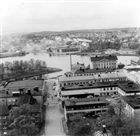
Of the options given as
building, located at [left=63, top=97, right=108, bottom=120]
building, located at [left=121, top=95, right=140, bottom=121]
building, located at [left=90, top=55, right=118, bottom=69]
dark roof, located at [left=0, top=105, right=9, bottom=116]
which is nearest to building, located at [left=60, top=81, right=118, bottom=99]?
building, located at [left=63, top=97, right=108, bottom=120]

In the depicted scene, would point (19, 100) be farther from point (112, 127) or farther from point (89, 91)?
point (112, 127)

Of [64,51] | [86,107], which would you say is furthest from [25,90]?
[64,51]

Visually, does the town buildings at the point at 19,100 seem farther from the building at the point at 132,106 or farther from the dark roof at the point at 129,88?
the dark roof at the point at 129,88

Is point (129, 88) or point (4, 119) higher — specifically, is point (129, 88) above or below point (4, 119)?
above

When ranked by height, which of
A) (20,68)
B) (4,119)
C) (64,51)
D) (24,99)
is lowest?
(64,51)

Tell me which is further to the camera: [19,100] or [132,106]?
[19,100]

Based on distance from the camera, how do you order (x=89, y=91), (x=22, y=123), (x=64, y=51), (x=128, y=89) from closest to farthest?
(x=22, y=123), (x=128, y=89), (x=89, y=91), (x=64, y=51)

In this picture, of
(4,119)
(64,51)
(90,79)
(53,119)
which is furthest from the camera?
(64,51)
